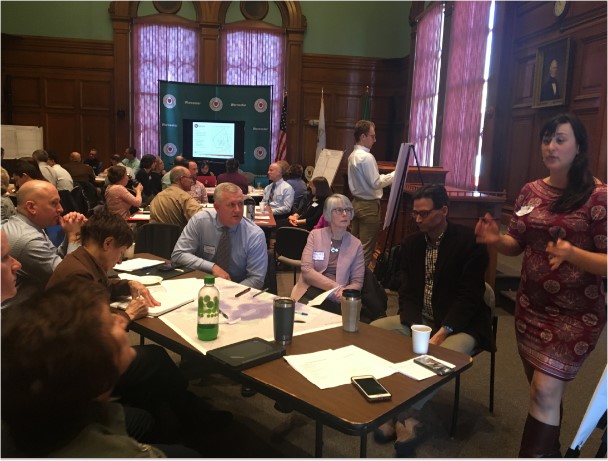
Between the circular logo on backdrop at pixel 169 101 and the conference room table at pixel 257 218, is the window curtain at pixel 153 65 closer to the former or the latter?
the circular logo on backdrop at pixel 169 101

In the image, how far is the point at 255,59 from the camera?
10805 millimetres

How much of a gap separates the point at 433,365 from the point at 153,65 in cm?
1029

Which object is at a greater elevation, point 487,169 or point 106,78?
point 106,78

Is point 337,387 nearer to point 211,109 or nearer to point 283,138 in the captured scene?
point 283,138

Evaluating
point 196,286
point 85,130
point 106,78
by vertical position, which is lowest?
point 196,286

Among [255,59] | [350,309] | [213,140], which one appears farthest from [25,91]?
[350,309]

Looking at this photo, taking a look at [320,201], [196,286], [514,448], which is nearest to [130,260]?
[196,286]

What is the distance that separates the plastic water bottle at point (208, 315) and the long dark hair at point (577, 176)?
134 cm

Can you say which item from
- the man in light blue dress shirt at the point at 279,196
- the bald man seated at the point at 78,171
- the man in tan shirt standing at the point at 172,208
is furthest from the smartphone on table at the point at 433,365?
the bald man seated at the point at 78,171

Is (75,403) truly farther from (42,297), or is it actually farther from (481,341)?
(481,341)

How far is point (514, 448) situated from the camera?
97.0 inches

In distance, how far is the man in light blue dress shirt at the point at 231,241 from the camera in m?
3.07

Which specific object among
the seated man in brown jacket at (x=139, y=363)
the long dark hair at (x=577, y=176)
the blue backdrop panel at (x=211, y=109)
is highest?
the blue backdrop panel at (x=211, y=109)

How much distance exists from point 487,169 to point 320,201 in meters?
2.64
